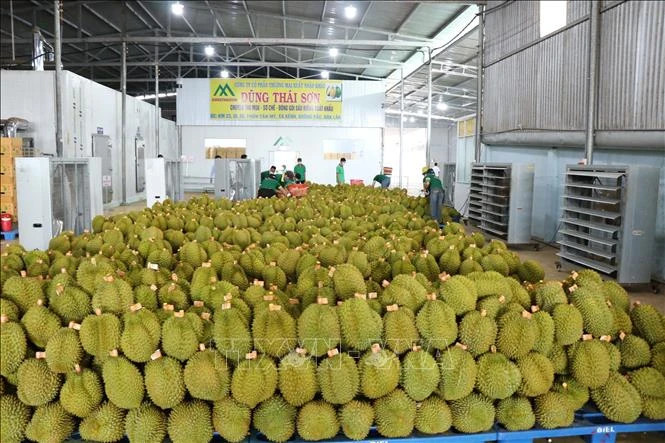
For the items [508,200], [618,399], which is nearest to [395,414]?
[618,399]

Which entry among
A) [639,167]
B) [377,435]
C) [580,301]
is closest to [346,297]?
[377,435]

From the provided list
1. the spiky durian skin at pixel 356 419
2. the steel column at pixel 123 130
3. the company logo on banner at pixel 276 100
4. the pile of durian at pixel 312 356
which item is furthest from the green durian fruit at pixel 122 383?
the company logo on banner at pixel 276 100

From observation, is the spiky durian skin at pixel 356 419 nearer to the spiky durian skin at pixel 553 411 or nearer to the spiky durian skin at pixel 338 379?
the spiky durian skin at pixel 338 379

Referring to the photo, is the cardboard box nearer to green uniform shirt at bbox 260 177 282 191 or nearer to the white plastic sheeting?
green uniform shirt at bbox 260 177 282 191

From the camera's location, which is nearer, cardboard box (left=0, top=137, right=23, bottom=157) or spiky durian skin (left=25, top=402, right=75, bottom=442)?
spiky durian skin (left=25, top=402, right=75, bottom=442)

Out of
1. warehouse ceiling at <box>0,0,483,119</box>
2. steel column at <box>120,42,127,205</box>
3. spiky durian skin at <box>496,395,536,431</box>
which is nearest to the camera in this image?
spiky durian skin at <box>496,395,536,431</box>

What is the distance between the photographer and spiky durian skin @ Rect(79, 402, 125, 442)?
2506mm

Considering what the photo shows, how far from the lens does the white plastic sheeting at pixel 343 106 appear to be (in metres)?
24.8

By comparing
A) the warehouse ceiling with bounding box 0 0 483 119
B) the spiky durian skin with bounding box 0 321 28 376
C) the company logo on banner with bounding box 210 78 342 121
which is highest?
the warehouse ceiling with bounding box 0 0 483 119

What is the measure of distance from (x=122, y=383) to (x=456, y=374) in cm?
154

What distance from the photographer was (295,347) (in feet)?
8.77

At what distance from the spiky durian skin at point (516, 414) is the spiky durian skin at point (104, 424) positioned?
1822 millimetres

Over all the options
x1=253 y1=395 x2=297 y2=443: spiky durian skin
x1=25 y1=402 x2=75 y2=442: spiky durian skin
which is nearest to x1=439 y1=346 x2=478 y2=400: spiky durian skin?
x1=253 y1=395 x2=297 y2=443: spiky durian skin

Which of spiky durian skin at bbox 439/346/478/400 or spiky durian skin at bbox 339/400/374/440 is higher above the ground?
spiky durian skin at bbox 439/346/478/400
